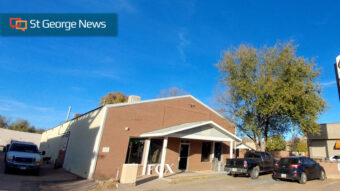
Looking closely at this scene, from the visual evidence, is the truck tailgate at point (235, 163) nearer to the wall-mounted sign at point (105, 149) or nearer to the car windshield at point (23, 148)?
the wall-mounted sign at point (105, 149)

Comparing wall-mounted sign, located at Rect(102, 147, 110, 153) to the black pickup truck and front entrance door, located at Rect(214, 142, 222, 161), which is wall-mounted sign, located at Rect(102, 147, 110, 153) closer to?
the black pickup truck

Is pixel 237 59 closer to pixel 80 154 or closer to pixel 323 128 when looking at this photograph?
pixel 323 128

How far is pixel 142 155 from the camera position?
48.0 ft

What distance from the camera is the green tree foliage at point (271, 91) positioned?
18734mm

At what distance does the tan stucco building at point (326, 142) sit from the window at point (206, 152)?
1594 centimetres

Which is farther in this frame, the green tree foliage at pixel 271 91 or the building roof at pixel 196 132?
the green tree foliage at pixel 271 91

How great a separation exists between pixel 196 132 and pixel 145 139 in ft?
12.3

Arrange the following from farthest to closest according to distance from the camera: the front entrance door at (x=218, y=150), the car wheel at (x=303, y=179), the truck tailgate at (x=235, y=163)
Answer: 1. the front entrance door at (x=218, y=150)
2. the truck tailgate at (x=235, y=163)
3. the car wheel at (x=303, y=179)

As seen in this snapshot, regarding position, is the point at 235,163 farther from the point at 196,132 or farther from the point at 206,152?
the point at 206,152

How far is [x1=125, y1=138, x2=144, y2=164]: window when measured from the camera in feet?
45.9

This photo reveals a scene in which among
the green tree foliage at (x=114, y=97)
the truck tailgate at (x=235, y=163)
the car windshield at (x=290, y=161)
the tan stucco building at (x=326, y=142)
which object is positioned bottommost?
the truck tailgate at (x=235, y=163)

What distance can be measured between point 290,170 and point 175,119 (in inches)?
337

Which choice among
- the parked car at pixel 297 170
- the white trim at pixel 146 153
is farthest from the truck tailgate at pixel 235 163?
the white trim at pixel 146 153

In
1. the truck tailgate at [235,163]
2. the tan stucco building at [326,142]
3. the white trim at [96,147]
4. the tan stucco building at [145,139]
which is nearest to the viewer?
the white trim at [96,147]
